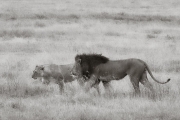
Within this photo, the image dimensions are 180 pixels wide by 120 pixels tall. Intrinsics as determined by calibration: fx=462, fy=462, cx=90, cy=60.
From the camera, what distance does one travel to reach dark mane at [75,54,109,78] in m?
9.98

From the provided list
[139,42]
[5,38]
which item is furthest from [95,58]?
[5,38]

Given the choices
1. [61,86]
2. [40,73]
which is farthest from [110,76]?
[40,73]

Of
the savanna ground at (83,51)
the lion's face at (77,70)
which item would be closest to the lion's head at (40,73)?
the savanna ground at (83,51)

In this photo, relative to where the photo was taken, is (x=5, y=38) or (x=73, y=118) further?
(x=5, y=38)

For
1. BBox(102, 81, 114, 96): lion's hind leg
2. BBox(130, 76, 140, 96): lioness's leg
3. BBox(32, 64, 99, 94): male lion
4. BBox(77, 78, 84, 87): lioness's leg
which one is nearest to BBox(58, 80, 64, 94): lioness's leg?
BBox(32, 64, 99, 94): male lion

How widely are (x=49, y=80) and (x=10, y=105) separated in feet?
8.40

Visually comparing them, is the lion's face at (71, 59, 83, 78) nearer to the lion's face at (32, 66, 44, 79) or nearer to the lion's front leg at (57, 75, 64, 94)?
the lion's front leg at (57, 75, 64, 94)

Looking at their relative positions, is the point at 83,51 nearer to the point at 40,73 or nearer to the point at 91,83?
the point at 40,73

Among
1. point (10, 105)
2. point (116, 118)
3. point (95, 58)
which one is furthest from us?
point (95, 58)

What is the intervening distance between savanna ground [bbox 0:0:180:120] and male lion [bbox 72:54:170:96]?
0.30 m

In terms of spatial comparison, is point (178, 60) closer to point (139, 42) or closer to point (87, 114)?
point (139, 42)

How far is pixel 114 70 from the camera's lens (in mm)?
9742

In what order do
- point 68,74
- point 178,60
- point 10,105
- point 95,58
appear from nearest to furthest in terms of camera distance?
point 10,105 < point 95,58 < point 68,74 < point 178,60

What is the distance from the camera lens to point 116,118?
788 cm
